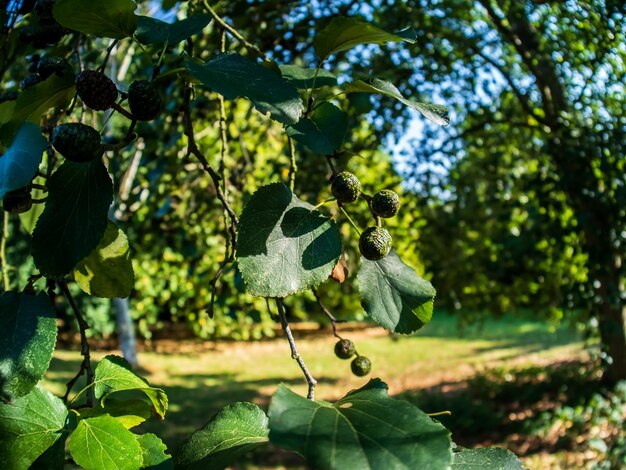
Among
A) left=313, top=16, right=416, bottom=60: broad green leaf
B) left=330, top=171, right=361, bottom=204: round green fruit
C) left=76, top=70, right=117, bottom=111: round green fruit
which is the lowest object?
left=330, top=171, right=361, bottom=204: round green fruit

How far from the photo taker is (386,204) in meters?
0.75

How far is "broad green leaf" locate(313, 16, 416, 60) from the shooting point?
0.67 metres

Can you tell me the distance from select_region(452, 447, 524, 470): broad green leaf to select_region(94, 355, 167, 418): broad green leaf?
339mm

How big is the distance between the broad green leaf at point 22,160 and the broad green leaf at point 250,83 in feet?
0.55

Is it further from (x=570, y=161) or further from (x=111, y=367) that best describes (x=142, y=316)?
(x=111, y=367)

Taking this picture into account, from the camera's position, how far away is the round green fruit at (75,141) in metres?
0.56

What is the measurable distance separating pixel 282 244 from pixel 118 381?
254 mm

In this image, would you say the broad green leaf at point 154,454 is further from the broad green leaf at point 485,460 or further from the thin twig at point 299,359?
the broad green leaf at point 485,460

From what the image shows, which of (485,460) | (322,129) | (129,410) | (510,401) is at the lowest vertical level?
(510,401)

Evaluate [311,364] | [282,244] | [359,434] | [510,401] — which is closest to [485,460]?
[359,434]

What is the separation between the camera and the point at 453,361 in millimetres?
10453

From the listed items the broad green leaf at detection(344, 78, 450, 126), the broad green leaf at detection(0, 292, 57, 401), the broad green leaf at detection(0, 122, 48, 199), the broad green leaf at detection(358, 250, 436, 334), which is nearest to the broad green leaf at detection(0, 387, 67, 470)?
the broad green leaf at detection(0, 292, 57, 401)

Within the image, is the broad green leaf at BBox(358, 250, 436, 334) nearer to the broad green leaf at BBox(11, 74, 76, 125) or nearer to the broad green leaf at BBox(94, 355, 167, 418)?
the broad green leaf at BBox(94, 355, 167, 418)

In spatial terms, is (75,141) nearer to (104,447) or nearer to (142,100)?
(142,100)
